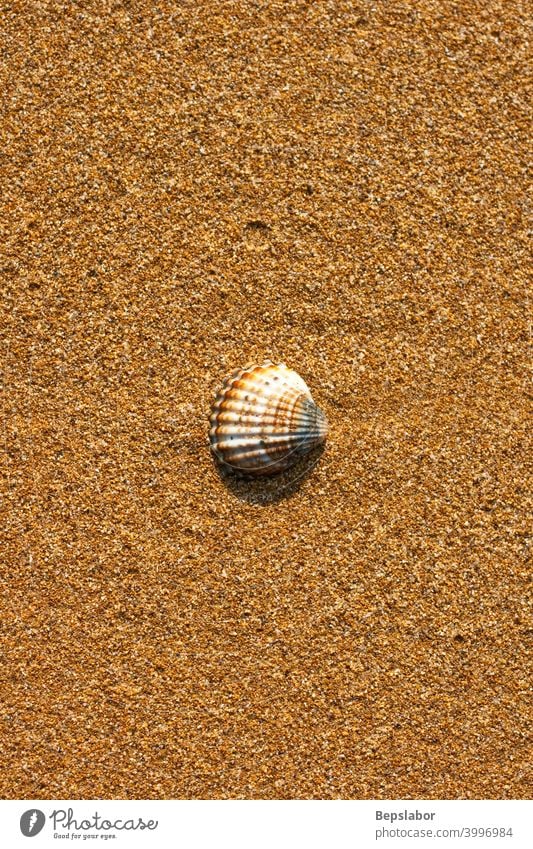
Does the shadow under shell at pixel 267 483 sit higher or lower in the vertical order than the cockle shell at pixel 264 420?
lower

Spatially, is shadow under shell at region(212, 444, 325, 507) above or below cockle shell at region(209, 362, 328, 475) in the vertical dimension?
below

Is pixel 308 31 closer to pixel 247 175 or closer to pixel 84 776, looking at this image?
pixel 247 175

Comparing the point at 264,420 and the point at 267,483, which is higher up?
the point at 264,420
